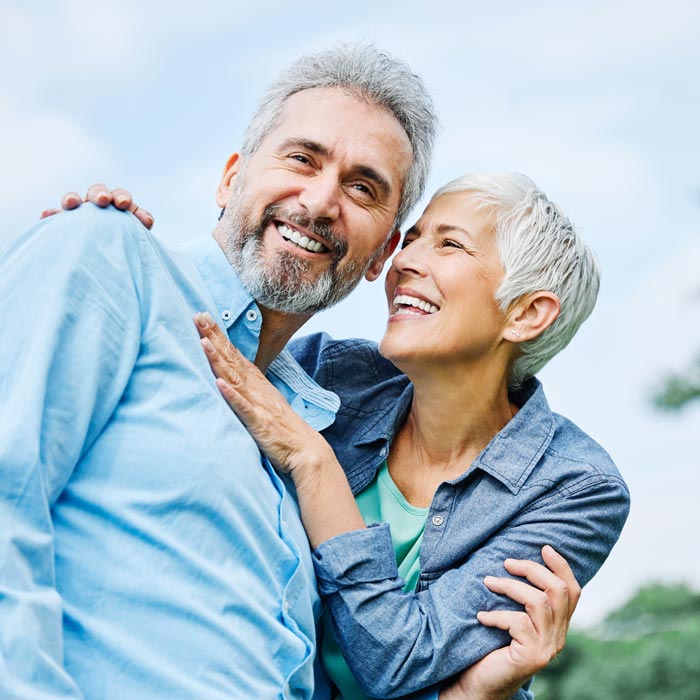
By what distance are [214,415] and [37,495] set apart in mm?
433

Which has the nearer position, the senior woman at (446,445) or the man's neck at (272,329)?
the senior woman at (446,445)

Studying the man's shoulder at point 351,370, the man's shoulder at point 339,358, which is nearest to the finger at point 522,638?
the man's shoulder at point 351,370

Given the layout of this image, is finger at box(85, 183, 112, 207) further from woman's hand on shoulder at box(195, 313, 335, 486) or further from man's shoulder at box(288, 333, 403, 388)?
man's shoulder at box(288, 333, 403, 388)

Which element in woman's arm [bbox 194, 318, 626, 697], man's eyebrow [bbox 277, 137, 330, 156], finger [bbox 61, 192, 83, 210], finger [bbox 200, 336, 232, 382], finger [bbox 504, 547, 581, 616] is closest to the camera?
finger [bbox 61, 192, 83, 210]

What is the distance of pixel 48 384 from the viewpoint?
1.66 m

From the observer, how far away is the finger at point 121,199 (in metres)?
1.97

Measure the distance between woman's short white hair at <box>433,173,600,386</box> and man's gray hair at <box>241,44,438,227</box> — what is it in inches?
10.4

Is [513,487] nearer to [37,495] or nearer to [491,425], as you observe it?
[491,425]

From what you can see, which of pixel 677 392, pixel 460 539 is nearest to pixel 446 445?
pixel 460 539

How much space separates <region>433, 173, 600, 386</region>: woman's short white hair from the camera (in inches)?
110

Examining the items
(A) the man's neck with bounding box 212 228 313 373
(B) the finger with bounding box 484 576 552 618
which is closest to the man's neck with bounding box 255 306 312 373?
(A) the man's neck with bounding box 212 228 313 373

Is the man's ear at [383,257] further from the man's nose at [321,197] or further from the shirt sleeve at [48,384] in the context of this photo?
the shirt sleeve at [48,384]

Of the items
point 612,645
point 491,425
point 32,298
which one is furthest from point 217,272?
point 612,645

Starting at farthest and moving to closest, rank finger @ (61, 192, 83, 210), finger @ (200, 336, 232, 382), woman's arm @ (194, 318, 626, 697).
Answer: woman's arm @ (194, 318, 626, 697)
finger @ (200, 336, 232, 382)
finger @ (61, 192, 83, 210)
